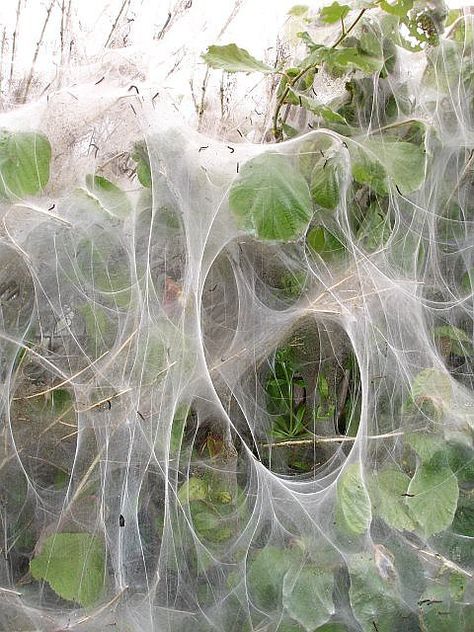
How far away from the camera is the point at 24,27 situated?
169cm

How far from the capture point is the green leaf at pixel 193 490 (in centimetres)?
136

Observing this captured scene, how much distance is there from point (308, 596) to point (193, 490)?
1.04ft

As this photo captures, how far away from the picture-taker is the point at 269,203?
1.27 meters

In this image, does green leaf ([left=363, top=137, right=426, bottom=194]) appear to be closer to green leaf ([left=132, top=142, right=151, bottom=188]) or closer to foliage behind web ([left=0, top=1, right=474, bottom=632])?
foliage behind web ([left=0, top=1, right=474, bottom=632])

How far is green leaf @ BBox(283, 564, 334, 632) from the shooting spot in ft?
4.47

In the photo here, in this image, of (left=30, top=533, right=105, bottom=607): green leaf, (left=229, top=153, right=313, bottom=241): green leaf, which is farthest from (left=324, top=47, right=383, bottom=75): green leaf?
(left=30, top=533, right=105, bottom=607): green leaf

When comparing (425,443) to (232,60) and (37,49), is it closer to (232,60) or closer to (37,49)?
(232,60)

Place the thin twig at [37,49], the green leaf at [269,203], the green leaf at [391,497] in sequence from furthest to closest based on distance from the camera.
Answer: the thin twig at [37,49], the green leaf at [391,497], the green leaf at [269,203]

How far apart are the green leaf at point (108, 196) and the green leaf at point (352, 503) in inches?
27.8

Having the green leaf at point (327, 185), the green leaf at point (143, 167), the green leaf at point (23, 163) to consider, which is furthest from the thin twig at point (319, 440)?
the green leaf at point (23, 163)

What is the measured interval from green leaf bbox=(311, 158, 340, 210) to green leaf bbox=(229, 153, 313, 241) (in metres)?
0.10

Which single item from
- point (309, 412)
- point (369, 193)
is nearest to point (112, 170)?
point (369, 193)

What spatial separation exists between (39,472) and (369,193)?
92cm

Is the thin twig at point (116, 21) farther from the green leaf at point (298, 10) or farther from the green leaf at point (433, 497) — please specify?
the green leaf at point (433, 497)
